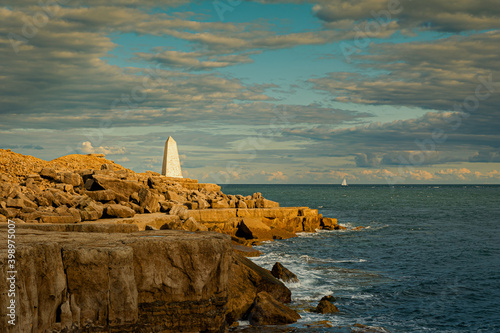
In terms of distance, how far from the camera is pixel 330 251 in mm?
27750

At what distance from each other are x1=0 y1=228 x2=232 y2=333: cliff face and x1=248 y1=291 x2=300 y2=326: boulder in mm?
3909

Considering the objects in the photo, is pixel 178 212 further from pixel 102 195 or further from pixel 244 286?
pixel 244 286

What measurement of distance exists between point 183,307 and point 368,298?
10539 millimetres

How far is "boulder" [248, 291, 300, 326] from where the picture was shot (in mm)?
12125

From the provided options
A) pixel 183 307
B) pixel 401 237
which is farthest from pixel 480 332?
pixel 401 237

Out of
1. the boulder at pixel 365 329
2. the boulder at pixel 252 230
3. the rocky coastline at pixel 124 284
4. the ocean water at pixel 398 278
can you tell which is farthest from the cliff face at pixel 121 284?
the boulder at pixel 252 230

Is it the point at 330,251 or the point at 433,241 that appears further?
the point at 433,241

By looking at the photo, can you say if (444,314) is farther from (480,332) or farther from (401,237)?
(401,237)

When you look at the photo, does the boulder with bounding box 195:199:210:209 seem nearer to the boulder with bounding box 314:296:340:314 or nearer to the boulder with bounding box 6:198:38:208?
the boulder with bounding box 6:198:38:208

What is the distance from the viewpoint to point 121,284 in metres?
7.26

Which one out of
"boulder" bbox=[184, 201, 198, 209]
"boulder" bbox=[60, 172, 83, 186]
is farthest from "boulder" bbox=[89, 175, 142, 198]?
"boulder" bbox=[184, 201, 198, 209]

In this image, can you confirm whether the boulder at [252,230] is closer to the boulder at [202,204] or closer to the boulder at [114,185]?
the boulder at [202,204]

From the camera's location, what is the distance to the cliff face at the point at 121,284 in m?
6.57

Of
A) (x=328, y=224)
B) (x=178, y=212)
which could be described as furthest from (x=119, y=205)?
(x=328, y=224)
